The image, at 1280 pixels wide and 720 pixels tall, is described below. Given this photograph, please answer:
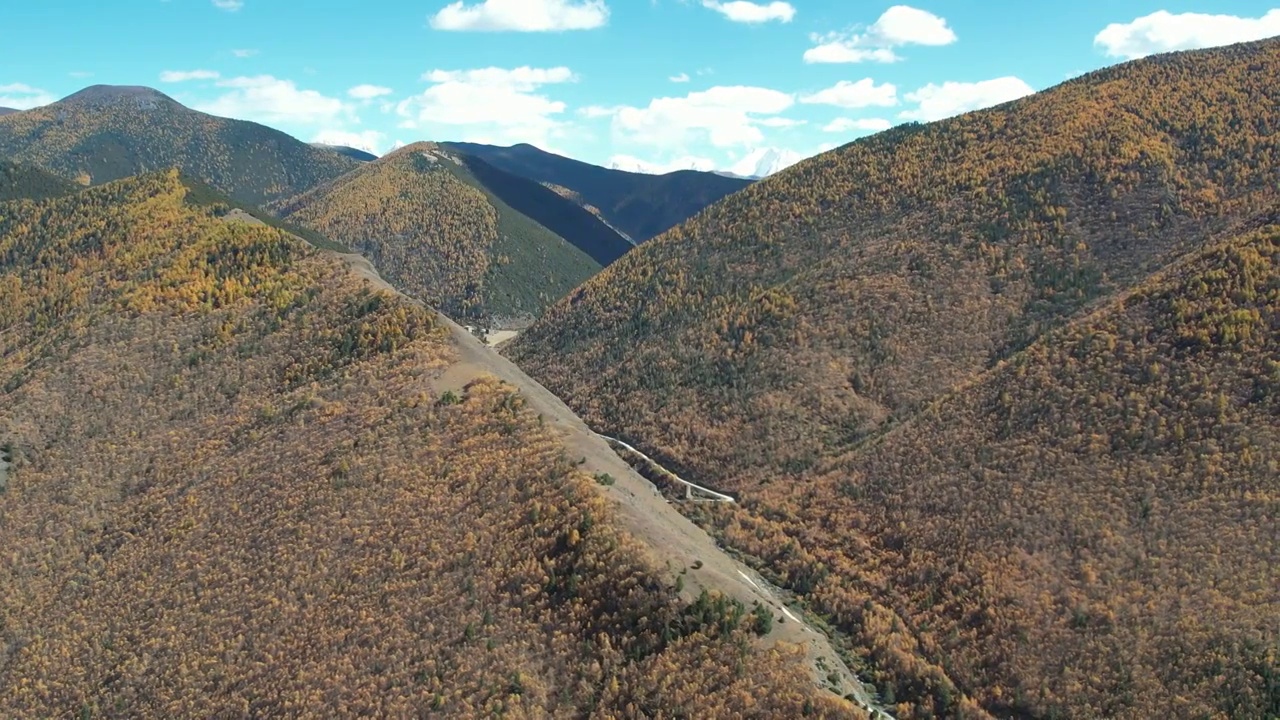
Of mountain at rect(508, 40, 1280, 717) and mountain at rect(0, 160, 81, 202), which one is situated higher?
mountain at rect(0, 160, 81, 202)

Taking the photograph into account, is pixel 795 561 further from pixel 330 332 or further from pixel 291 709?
pixel 330 332

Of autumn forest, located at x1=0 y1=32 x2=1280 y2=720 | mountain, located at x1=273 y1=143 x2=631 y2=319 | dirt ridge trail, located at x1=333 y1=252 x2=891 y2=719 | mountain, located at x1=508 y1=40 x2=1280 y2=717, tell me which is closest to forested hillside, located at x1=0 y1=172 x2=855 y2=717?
autumn forest, located at x1=0 y1=32 x2=1280 y2=720

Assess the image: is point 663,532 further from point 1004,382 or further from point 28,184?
point 28,184

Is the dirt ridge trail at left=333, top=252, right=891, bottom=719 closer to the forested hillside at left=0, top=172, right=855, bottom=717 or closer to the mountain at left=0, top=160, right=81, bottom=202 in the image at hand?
the forested hillside at left=0, top=172, right=855, bottom=717

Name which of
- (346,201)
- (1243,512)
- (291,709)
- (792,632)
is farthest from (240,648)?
(346,201)

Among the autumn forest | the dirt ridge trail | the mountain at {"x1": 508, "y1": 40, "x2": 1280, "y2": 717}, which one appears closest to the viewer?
the autumn forest

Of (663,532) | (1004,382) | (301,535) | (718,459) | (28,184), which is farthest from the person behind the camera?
(28,184)

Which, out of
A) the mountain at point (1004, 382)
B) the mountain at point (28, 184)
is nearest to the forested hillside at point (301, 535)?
the mountain at point (1004, 382)

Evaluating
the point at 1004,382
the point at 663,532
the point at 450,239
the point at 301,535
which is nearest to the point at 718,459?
the point at 1004,382
